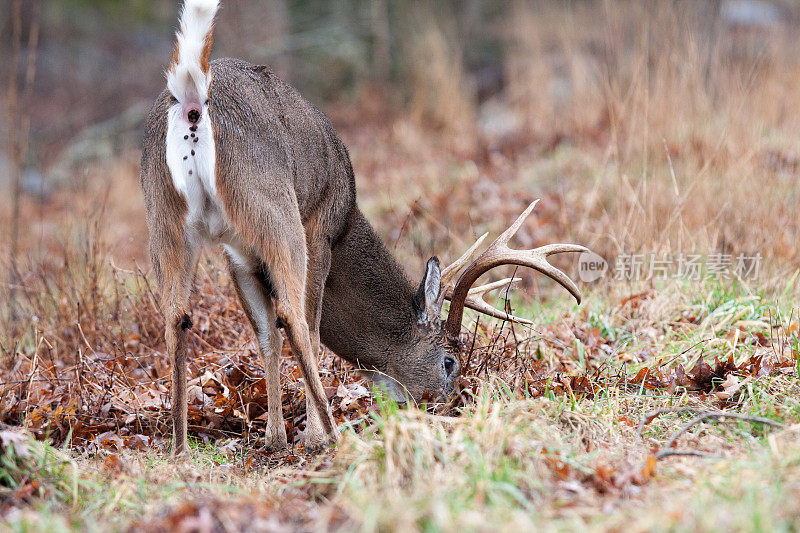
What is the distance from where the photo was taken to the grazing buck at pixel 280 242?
12.2ft

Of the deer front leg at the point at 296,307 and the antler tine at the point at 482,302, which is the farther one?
the antler tine at the point at 482,302

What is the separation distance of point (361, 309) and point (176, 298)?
1.41 metres

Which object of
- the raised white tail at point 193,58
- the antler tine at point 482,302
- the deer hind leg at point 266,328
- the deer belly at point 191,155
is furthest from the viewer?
the antler tine at point 482,302

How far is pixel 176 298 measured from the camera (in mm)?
3859

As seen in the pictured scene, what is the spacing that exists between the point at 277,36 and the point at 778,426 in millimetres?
15291

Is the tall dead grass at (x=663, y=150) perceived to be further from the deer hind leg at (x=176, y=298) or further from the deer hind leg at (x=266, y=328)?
the deer hind leg at (x=176, y=298)

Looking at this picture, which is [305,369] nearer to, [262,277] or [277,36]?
[262,277]

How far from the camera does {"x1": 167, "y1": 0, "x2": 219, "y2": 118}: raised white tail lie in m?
3.54

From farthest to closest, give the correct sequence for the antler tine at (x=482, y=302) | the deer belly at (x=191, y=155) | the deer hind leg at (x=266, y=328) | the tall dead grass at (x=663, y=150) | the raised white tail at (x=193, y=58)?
the tall dead grass at (x=663, y=150) < the antler tine at (x=482, y=302) < the deer hind leg at (x=266, y=328) < the deer belly at (x=191, y=155) < the raised white tail at (x=193, y=58)

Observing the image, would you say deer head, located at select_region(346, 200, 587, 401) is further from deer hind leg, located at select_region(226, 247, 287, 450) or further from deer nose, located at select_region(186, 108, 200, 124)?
deer nose, located at select_region(186, 108, 200, 124)
